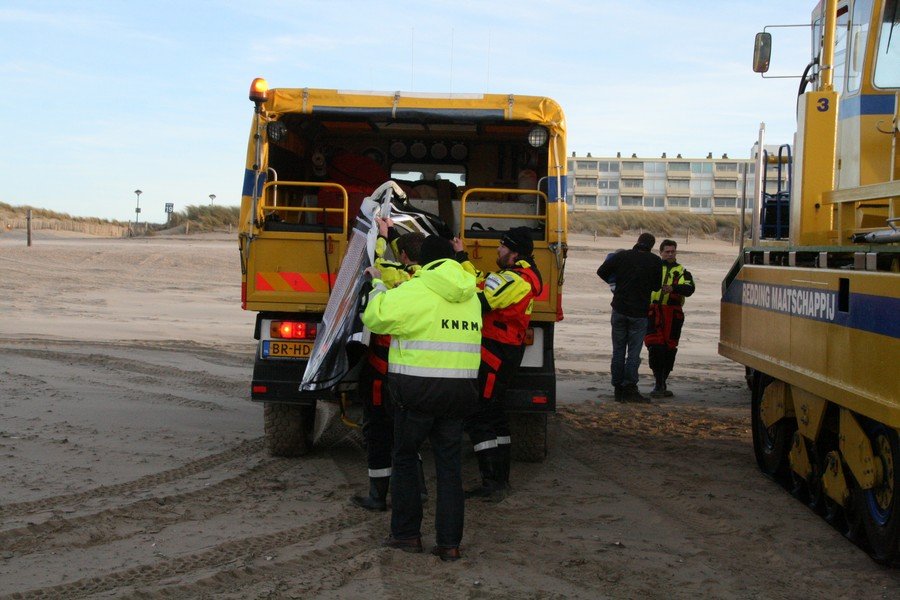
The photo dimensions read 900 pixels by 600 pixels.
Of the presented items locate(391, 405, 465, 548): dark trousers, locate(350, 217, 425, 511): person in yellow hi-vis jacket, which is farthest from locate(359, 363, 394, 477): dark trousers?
locate(391, 405, 465, 548): dark trousers

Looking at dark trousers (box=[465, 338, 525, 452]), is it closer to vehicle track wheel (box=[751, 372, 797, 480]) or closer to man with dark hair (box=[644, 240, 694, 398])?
vehicle track wheel (box=[751, 372, 797, 480])

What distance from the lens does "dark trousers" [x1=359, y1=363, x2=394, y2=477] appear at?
21.3 feet

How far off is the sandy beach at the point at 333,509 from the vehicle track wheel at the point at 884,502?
15 cm

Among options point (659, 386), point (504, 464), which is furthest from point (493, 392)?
point (659, 386)

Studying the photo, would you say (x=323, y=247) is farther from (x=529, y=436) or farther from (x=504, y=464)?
(x=529, y=436)

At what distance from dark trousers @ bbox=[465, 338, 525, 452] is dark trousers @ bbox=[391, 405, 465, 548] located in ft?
3.47

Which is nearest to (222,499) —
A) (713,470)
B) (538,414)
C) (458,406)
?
(458,406)

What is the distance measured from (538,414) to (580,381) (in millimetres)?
5110

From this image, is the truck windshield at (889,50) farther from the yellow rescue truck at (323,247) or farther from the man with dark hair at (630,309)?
the man with dark hair at (630,309)

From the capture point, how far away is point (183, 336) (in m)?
15.7

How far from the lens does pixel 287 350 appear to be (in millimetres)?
7508

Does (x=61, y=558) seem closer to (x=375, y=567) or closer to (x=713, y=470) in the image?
(x=375, y=567)

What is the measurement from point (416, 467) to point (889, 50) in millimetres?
4134

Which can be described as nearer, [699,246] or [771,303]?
[771,303]
